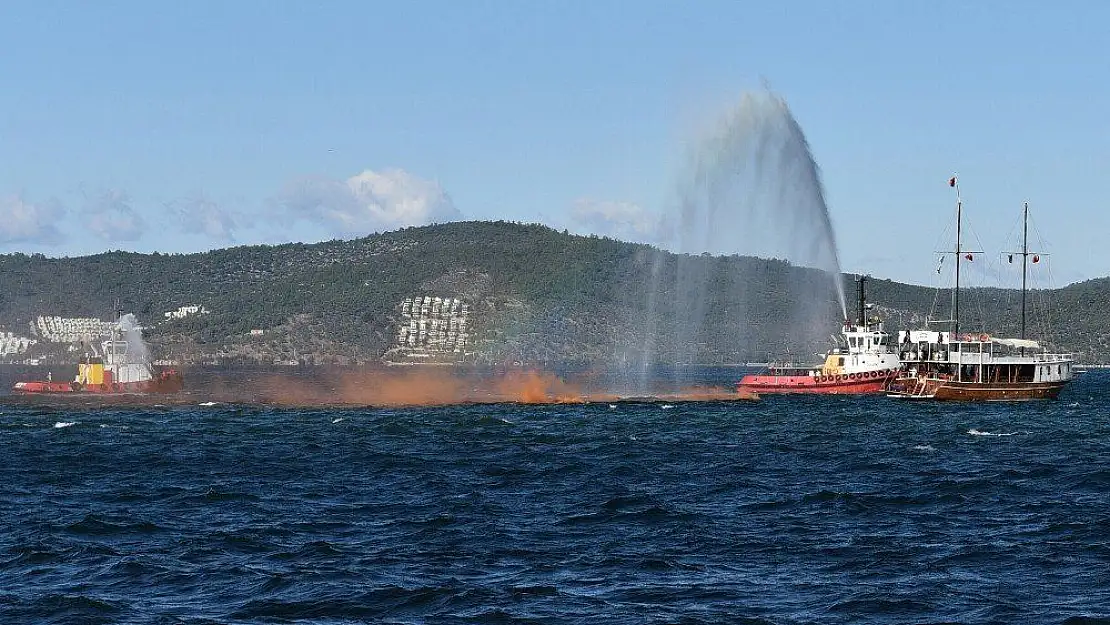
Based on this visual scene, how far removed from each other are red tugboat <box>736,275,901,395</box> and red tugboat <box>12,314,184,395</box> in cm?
6557

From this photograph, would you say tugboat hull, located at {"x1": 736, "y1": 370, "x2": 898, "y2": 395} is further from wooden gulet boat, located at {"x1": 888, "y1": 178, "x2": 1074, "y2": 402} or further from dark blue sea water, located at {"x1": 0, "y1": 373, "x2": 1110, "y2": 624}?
dark blue sea water, located at {"x1": 0, "y1": 373, "x2": 1110, "y2": 624}

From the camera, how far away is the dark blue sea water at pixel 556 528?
104ft

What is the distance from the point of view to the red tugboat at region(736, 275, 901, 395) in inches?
5714

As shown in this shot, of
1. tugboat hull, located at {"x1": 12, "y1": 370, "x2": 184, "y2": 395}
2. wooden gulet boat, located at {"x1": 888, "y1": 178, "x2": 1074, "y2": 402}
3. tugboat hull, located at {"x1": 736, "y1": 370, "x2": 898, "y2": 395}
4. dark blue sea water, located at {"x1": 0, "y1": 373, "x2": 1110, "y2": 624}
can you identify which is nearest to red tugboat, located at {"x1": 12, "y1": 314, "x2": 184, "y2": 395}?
tugboat hull, located at {"x1": 12, "y1": 370, "x2": 184, "y2": 395}

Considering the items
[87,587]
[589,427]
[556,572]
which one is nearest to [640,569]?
[556,572]

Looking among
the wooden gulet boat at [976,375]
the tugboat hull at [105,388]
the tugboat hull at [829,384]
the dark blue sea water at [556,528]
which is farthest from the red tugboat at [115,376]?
the wooden gulet boat at [976,375]

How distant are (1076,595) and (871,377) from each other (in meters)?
116

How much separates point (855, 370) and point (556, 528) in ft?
359

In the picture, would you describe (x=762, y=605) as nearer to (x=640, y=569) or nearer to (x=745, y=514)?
(x=640, y=569)

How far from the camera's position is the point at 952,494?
170 feet

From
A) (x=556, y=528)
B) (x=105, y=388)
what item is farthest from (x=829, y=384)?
(x=556, y=528)

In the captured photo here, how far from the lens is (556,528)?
142 ft

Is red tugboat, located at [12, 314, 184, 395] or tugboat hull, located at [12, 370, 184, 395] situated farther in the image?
red tugboat, located at [12, 314, 184, 395]

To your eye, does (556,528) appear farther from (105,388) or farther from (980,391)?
(105,388)
